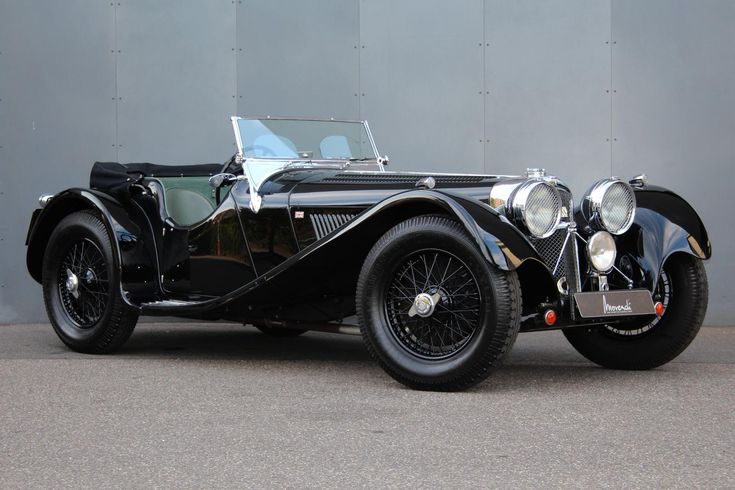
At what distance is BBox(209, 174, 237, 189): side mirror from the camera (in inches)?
227

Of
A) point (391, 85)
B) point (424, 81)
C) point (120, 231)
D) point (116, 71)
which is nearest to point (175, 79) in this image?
point (116, 71)

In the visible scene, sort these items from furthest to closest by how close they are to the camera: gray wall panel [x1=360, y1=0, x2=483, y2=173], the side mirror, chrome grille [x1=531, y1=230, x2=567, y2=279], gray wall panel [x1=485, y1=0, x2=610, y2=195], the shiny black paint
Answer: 1. gray wall panel [x1=360, y1=0, x2=483, y2=173]
2. gray wall panel [x1=485, y1=0, x2=610, y2=195]
3. the side mirror
4. chrome grille [x1=531, y1=230, x2=567, y2=279]
5. the shiny black paint

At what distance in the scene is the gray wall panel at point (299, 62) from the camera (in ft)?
25.5

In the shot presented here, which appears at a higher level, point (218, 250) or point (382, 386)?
point (218, 250)

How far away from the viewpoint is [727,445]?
343 centimetres

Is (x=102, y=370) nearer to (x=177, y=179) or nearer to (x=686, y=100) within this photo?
(x=177, y=179)

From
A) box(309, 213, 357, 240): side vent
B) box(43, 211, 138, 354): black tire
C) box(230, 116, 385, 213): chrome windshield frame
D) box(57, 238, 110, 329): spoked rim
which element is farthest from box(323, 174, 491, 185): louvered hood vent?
box(57, 238, 110, 329): spoked rim

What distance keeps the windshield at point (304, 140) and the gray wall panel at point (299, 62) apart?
4.64 ft

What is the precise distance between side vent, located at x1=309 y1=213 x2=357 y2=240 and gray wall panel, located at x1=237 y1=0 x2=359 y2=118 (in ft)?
8.56

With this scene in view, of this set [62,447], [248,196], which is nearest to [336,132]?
[248,196]

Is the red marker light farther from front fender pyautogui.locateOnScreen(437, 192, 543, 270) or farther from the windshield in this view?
the windshield

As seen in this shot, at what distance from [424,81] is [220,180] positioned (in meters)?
2.51

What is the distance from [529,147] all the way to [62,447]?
16.4 ft

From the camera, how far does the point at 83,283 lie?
6145 millimetres
